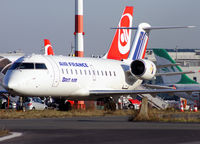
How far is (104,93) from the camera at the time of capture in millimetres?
30484

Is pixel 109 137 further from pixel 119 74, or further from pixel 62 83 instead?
pixel 119 74

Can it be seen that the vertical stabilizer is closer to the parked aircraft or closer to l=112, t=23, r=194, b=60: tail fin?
l=112, t=23, r=194, b=60: tail fin

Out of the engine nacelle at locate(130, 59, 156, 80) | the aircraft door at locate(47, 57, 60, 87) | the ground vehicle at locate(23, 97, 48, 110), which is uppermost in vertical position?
the engine nacelle at locate(130, 59, 156, 80)

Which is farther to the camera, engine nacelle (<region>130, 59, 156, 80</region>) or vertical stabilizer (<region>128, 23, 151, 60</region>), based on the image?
vertical stabilizer (<region>128, 23, 151, 60</region>)

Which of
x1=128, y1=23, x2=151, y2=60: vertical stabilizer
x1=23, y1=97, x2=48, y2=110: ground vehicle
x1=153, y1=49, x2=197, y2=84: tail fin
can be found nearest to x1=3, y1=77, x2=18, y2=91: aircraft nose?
x1=128, y1=23, x2=151, y2=60: vertical stabilizer

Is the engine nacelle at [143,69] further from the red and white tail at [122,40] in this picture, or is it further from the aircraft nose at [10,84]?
the aircraft nose at [10,84]

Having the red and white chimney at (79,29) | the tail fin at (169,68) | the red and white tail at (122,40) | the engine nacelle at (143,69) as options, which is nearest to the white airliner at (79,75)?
the engine nacelle at (143,69)

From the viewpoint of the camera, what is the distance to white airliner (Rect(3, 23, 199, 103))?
25703 millimetres

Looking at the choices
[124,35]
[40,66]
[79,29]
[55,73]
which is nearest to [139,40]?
[124,35]

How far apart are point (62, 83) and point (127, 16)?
1613 centimetres

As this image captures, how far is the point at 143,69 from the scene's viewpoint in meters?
32.9

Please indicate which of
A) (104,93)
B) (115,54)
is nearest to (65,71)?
(104,93)

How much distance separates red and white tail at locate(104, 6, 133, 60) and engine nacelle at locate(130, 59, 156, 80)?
621 cm

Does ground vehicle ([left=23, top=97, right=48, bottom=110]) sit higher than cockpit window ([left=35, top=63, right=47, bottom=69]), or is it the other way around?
cockpit window ([left=35, top=63, right=47, bottom=69])
